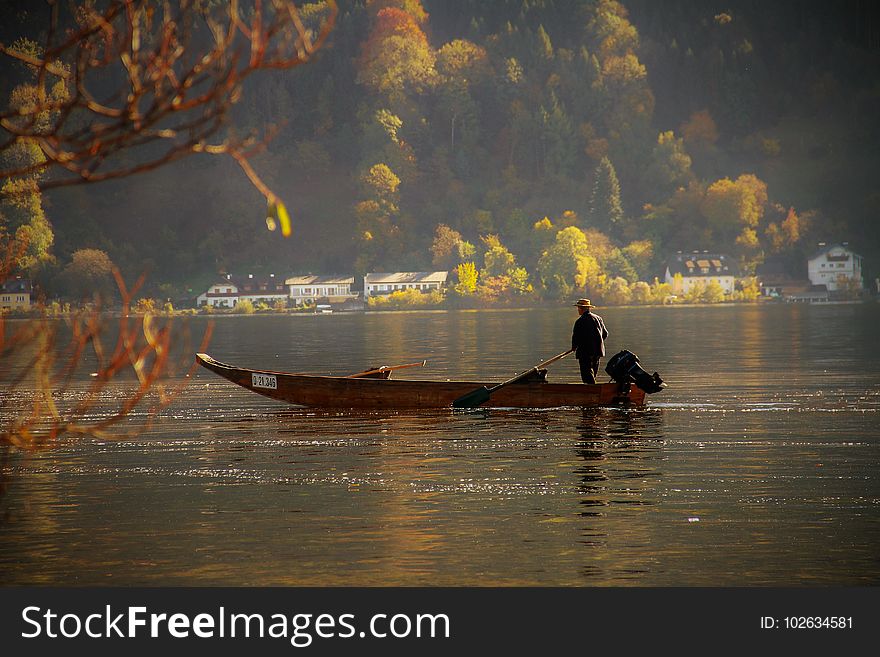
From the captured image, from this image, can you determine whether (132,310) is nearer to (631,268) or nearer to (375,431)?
(631,268)

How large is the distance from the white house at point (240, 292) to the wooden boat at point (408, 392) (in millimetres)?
129958

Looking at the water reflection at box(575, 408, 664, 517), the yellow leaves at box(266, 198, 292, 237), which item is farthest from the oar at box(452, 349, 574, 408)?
the yellow leaves at box(266, 198, 292, 237)

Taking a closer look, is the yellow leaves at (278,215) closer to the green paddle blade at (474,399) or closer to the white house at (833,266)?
the green paddle blade at (474,399)

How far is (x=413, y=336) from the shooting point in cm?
7506

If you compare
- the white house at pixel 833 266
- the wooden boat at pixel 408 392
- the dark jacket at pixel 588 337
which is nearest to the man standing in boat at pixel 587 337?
the dark jacket at pixel 588 337

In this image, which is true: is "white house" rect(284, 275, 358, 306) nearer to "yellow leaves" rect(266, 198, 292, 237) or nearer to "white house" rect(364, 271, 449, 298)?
"white house" rect(364, 271, 449, 298)

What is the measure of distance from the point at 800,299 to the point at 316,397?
13809 centimetres

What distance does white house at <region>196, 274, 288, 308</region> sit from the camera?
15800 centimetres

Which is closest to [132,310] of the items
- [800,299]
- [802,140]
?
[800,299]

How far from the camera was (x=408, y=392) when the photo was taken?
Result: 1056 inches

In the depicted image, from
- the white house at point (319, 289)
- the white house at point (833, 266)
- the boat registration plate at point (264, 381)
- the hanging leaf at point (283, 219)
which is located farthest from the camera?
the white house at point (833, 266)

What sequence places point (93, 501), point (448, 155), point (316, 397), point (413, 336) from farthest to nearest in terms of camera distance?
1. point (448, 155)
2. point (413, 336)
3. point (316, 397)
4. point (93, 501)

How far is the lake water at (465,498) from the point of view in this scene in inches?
502

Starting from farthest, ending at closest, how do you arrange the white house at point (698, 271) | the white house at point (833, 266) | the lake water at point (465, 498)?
the white house at point (833, 266)
the white house at point (698, 271)
the lake water at point (465, 498)
